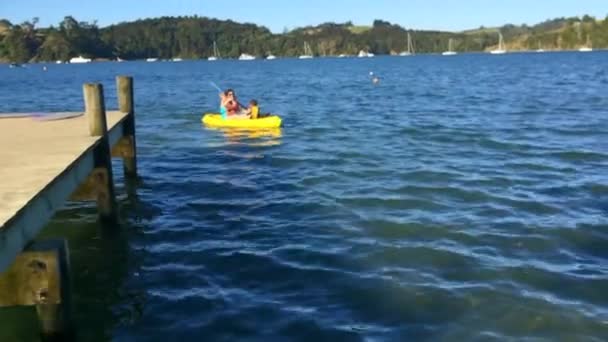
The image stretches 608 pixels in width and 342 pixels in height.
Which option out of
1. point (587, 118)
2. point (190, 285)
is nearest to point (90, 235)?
point (190, 285)

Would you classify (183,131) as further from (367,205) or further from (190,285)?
(190,285)

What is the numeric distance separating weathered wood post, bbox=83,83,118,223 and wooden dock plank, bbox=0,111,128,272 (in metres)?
0.24

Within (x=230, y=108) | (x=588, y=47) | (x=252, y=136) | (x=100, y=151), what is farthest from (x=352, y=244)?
(x=588, y=47)

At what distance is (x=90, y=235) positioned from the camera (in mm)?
10391

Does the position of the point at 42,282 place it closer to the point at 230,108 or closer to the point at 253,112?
the point at 253,112

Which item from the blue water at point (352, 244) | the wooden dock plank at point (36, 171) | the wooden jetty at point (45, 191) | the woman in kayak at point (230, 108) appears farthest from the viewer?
the woman in kayak at point (230, 108)

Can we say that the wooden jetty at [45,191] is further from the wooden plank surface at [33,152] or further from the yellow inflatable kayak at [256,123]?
the yellow inflatable kayak at [256,123]

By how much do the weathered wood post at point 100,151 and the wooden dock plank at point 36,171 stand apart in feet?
0.78

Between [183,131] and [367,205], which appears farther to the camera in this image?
[183,131]

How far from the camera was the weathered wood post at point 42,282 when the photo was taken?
587 centimetres

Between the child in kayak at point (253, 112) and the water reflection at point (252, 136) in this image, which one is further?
the child in kayak at point (253, 112)

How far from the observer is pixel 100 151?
1006 cm

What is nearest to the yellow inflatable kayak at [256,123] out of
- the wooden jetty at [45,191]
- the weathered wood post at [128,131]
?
the weathered wood post at [128,131]

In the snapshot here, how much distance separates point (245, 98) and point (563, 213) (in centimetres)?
3331
